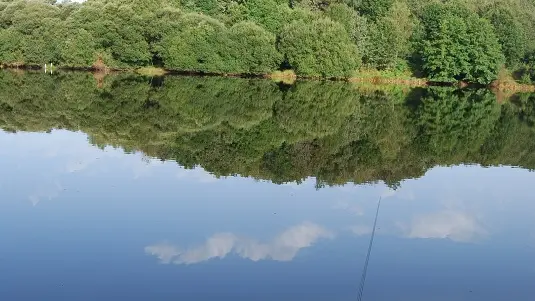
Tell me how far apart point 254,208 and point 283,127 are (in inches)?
456

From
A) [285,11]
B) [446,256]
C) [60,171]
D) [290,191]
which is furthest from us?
[285,11]

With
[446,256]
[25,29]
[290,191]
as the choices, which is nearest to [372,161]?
[290,191]

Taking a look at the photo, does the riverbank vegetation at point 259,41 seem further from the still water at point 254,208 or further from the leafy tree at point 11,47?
the still water at point 254,208

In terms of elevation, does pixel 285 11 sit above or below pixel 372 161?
above

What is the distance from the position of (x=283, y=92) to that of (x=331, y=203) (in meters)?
27.7

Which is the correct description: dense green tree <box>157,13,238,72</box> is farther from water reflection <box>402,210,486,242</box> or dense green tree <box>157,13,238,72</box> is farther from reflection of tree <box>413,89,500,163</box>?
water reflection <box>402,210,486,242</box>

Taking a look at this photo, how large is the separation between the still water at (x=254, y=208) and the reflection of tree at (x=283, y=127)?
12 centimetres

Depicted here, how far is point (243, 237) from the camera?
10898 mm

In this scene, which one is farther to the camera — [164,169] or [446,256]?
[164,169]

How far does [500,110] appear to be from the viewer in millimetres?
37375

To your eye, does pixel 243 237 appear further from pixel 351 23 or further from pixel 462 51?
pixel 462 51

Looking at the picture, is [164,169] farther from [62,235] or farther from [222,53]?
[222,53]

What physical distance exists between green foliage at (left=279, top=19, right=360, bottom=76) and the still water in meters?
29.4

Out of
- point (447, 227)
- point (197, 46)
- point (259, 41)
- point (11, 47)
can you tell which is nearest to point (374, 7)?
point (259, 41)
